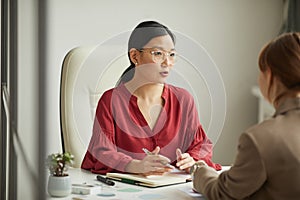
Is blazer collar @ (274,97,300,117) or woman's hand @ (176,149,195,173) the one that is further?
woman's hand @ (176,149,195,173)

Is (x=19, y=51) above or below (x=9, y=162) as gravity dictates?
above

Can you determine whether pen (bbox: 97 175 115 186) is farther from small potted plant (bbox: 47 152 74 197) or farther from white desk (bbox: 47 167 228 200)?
small potted plant (bbox: 47 152 74 197)

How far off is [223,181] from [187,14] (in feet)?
5.93

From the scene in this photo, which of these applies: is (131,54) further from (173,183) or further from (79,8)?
(79,8)

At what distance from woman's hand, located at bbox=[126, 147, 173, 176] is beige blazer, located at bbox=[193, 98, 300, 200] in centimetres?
34

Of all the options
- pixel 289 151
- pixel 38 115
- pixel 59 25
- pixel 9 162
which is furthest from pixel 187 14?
pixel 289 151

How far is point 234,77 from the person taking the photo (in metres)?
3.22

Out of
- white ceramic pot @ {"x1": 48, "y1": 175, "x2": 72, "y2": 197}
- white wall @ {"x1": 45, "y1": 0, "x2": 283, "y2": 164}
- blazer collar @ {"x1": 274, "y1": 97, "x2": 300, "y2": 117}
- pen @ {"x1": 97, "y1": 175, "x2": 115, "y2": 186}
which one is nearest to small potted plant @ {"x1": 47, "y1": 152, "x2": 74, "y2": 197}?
white ceramic pot @ {"x1": 48, "y1": 175, "x2": 72, "y2": 197}

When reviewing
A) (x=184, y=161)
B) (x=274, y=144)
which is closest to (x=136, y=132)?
(x=184, y=161)

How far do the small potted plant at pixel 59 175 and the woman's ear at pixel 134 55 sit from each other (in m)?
0.44

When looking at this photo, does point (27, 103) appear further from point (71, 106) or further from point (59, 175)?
point (59, 175)

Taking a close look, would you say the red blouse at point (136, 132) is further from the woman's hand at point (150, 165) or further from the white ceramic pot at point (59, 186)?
the white ceramic pot at point (59, 186)

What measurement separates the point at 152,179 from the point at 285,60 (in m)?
0.49

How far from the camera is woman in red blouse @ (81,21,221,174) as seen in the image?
5.93ft
